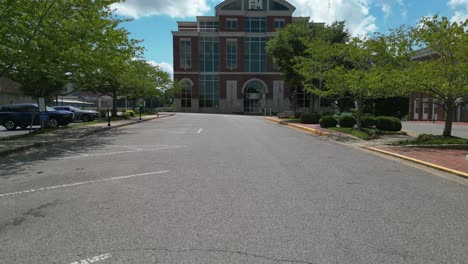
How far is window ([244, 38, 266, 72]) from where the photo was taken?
75.3 metres

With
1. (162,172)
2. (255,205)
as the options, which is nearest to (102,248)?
(255,205)

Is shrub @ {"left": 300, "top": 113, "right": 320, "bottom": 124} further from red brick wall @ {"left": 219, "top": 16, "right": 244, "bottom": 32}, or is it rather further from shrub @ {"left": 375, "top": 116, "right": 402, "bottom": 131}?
red brick wall @ {"left": 219, "top": 16, "right": 244, "bottom": 32}

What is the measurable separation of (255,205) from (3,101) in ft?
Answer: 168

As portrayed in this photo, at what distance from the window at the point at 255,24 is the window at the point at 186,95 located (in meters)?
15.4

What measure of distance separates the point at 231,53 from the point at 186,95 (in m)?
11.9

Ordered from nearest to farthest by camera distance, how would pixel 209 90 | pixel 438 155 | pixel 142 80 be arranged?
pixel 438 155 < pixel 142 80 < pixel 209 90

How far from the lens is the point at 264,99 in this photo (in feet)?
249

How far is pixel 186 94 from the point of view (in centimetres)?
7719

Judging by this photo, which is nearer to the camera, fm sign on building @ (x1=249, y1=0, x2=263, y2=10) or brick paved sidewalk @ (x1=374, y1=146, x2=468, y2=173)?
brick paved sidewalk @ (x1=374, y1=146, x2=468, y2=173)

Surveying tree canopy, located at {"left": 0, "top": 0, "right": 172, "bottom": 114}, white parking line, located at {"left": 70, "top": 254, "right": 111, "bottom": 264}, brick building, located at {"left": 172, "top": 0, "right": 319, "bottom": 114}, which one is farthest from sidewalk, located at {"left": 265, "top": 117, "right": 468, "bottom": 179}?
brick building, located at {"left": 172, "top": 0, "right": 319, "bottom": 114}

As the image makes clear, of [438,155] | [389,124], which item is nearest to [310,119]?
[389,124]

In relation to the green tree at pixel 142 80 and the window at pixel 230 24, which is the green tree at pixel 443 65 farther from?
the window at pixel 230 24

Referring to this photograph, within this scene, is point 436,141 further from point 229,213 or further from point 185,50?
point 185,50

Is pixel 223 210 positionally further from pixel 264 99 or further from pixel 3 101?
pixel 264 99
